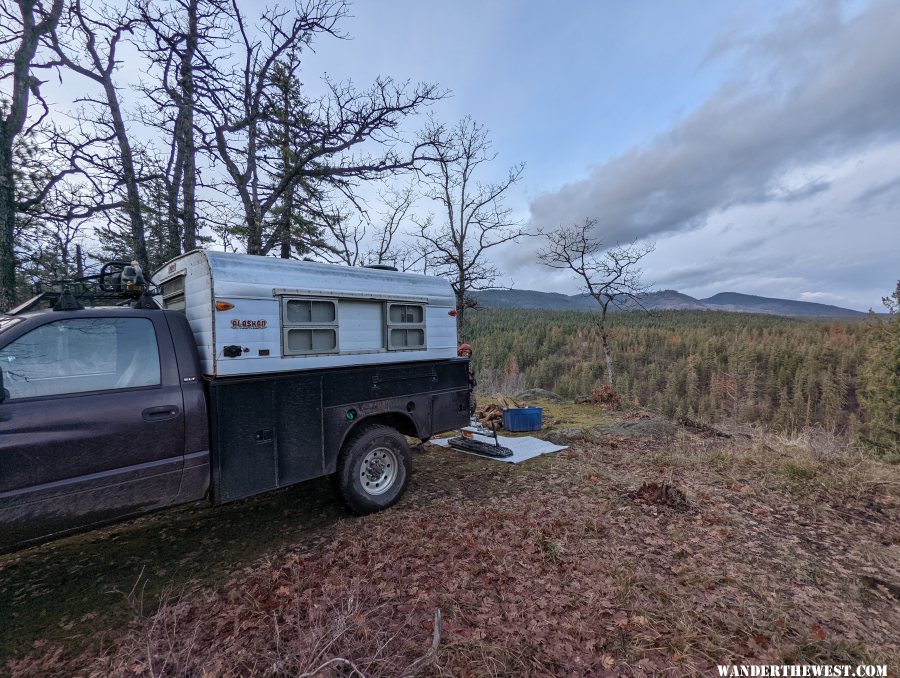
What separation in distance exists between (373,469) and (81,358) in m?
3.25

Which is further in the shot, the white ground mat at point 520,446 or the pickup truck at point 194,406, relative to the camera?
the white ground mat at point 520,446

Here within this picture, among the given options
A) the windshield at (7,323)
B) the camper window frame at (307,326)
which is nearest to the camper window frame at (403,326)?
the camper window frame at (307,326)

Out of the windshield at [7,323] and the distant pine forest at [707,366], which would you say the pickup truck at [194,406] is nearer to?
the windshield at [7,323]

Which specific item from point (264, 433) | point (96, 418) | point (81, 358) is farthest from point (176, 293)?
point (264, 433)

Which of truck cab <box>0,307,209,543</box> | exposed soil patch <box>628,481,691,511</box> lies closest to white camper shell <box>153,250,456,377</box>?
truck cab <box>0,307,209,543</box>

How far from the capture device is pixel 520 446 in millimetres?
8320

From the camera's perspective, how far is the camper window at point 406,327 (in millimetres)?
5449

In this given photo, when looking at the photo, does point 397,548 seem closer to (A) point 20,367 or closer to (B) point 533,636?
(B) point 533,636

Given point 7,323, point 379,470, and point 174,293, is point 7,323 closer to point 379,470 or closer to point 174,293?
point 174,293

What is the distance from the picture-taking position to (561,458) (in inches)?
293

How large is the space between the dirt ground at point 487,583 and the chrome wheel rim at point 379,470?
15.3 inches

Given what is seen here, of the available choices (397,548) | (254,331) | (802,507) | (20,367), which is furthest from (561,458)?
(20,367)

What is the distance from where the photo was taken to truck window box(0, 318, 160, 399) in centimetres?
303

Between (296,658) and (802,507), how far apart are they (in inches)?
245
